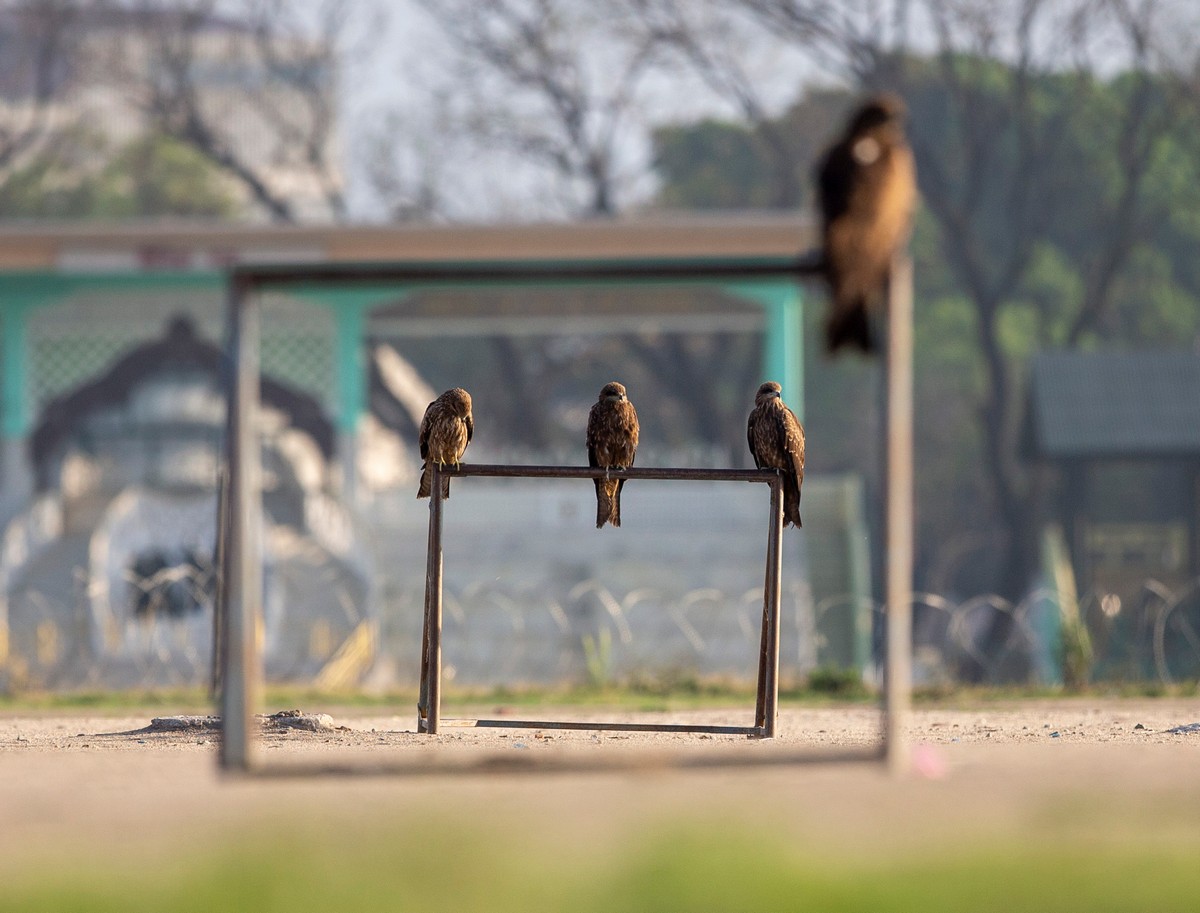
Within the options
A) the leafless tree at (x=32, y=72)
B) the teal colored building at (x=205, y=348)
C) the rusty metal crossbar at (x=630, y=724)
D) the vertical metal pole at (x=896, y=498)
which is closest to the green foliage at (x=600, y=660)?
the teal colored building at (x=205, y=348)

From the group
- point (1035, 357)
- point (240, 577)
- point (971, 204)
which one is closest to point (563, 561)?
point (1035, 357)

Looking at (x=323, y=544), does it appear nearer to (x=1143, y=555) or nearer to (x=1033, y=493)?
(x=1143, y=555)

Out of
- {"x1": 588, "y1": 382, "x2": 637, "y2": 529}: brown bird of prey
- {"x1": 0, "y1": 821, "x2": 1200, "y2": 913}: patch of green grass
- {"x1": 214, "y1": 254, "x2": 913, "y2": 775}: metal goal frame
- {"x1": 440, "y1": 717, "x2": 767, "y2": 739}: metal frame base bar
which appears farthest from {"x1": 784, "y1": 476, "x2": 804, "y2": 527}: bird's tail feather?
{"x1": 0, "y1": 821, "x2": 1200, "y2": 913}: patch of green grass

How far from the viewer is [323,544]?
21.1 meters

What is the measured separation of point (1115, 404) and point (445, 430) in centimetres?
1624

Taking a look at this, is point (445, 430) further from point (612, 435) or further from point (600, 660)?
point (600, 660)

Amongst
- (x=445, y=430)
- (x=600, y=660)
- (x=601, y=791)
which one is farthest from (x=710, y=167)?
(x=601, y=791)

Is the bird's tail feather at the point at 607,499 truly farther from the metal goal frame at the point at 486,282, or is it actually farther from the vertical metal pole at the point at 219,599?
the vertical metal pole at the point at 219,599

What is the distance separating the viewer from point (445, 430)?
992 centimetres

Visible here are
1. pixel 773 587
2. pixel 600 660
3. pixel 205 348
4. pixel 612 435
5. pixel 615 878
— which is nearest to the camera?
pixel 615 878

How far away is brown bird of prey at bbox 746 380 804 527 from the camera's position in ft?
30.9

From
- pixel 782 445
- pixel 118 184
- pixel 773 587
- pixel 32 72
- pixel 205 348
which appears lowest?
pixel 773 587

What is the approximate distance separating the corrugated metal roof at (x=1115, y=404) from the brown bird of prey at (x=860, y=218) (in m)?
18.4

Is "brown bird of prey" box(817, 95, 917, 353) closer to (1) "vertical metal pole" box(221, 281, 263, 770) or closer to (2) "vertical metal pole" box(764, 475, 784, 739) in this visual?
(1) "vertical metal pole" box(221, 281, 263, 770)
